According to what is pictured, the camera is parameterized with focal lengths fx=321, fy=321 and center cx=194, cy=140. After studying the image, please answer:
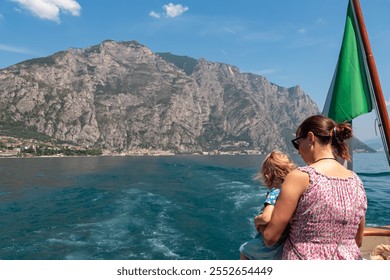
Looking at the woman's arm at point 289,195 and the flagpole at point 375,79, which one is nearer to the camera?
the woman's arm at point 289,195

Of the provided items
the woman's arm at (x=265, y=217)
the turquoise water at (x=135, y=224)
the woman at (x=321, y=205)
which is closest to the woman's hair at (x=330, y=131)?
the woman at (x=321, y=205)

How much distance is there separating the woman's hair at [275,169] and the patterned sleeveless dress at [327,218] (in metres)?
1.15

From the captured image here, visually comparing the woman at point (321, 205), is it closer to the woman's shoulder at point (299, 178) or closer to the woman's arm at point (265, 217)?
the woman's shoulder at point (299, 178)

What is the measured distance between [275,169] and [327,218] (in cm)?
130

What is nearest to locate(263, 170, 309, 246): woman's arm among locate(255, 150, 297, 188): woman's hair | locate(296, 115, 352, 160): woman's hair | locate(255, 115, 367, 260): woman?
locate(255, 115, 367, 260): woman

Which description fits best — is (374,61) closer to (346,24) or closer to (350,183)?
(346,24)

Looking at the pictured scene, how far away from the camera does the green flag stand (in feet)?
17.4

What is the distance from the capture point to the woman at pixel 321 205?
101 inches

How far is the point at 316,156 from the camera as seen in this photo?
9.52 feet

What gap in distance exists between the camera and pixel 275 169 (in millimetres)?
3900

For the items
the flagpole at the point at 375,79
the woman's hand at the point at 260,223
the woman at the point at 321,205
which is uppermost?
the flagpole at the point at 375,79

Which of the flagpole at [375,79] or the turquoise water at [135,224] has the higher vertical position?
the flagpole at [375,79]

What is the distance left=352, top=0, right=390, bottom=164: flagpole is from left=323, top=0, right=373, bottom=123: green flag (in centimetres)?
13
